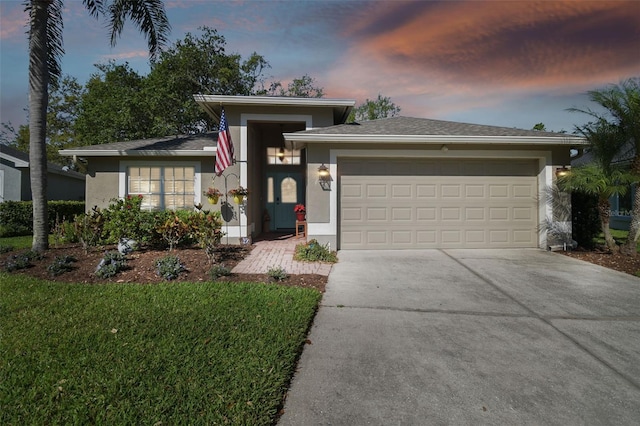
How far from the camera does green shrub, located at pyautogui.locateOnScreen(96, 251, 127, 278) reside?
521 centimetres

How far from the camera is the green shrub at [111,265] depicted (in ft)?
17.1

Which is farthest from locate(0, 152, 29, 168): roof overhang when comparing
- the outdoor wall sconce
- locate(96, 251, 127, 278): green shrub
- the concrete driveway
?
the concrete driveway

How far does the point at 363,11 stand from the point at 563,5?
445cm

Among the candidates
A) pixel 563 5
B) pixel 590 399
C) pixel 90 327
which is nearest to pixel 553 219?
pixel 563 5

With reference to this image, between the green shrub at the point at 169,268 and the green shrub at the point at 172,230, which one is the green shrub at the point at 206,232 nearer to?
the green shrub at the point at 172,230

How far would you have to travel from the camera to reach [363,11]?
294 inches

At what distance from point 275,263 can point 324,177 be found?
2651 mm

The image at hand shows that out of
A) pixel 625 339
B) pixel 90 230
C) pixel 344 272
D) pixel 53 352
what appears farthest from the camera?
pixel 90 230

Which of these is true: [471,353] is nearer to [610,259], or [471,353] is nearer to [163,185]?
[610,259]

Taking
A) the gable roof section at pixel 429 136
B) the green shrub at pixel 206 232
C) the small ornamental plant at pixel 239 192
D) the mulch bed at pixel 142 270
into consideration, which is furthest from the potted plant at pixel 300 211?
the mulch bed at pixel 142 270

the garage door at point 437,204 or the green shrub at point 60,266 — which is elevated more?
the garage door at point 437,204

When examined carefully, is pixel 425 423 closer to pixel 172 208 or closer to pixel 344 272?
pixel 344 272

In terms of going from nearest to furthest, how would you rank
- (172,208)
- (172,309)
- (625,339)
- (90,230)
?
(625,339), (172,309), (90,230), (172,208)

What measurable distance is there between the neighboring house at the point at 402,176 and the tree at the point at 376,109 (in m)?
23.4
